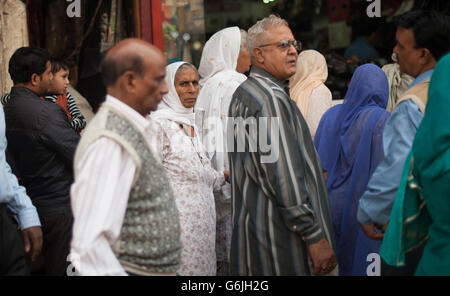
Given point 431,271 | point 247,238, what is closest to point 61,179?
point 247,238

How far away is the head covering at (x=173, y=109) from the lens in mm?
3824

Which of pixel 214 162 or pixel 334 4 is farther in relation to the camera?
pixel 334 4

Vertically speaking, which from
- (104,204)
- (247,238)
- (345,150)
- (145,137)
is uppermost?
(145,137)

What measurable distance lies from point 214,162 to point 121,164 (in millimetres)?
2322

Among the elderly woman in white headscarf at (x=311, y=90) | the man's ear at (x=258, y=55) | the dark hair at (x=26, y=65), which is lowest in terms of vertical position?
the elderly woman in white headscarf at (x=311, y=90)

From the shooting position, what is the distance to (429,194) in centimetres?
229

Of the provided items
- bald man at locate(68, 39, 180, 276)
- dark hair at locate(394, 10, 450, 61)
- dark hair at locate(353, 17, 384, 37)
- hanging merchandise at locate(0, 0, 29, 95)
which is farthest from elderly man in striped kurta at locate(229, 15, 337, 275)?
dark hair at locate(353, 17, 384, 37)

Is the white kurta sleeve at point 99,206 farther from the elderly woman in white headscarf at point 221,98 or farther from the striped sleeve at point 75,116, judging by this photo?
the striped sleeve at point 75,116

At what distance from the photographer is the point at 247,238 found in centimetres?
294

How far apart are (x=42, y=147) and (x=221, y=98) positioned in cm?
138

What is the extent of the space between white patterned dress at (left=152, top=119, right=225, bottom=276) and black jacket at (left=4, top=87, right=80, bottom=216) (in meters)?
0.65

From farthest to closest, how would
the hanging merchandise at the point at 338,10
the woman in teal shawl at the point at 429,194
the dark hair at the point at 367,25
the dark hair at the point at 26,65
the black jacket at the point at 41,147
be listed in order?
the hanging merchandise at the point at 338,10
the dark hair at the point at 367,25
the dark hair at the point at 26,65
the black jacket at the point at 41,147
the woman in teal shawl at the point at 429,194

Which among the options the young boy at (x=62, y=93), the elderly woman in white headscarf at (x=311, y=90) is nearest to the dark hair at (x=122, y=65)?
the young boy at (x=62, y=93)

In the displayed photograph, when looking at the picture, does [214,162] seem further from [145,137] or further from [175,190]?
[145,137]
